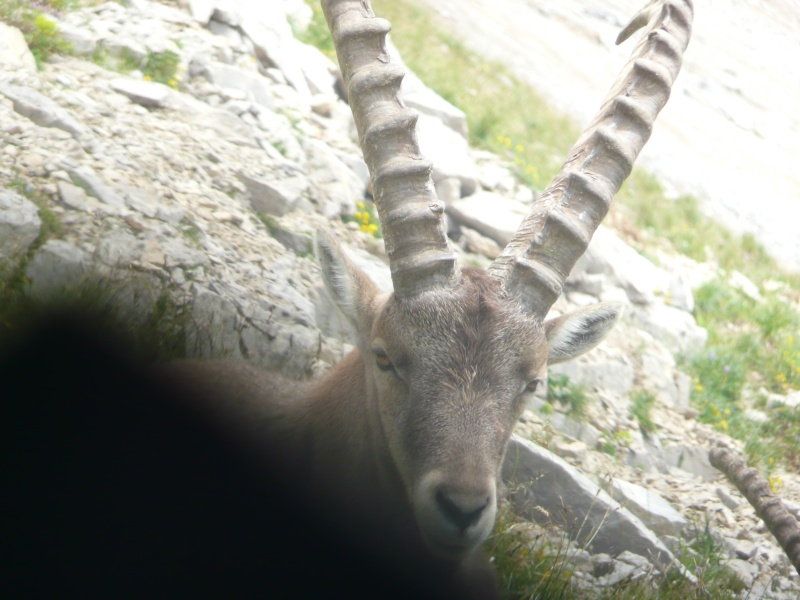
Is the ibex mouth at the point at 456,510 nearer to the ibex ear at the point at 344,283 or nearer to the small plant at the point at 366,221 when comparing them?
the ibex ear at the point at 344,283

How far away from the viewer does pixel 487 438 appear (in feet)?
12.6

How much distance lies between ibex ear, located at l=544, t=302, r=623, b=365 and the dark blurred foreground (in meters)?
1.41

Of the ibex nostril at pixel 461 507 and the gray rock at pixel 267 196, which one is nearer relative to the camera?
the ibex nostril at pixel 461 507

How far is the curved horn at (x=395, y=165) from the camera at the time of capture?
429 centimetres

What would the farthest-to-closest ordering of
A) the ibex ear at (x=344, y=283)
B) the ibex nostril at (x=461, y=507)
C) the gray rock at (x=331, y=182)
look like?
1. the gray rock at (x=331, y=182)
2. the ibex ear at (x=344, y=283)
3. the ibex nostril at (x=461, y=507)

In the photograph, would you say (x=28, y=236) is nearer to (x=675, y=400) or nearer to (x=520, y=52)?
(x=675, y=400)

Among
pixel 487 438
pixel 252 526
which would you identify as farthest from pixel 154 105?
pixel 487 438

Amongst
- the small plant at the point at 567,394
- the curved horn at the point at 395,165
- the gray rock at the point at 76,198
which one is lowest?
the small plant at the point at 567,394

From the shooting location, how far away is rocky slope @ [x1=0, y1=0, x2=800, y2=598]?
19.1 ft

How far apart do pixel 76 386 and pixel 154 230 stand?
181 cm

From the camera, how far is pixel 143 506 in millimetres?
4328

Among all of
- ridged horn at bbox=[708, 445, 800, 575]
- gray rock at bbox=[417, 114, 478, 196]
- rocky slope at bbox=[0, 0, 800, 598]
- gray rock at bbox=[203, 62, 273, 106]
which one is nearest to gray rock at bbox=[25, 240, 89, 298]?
rocky slope at bbox=[0, 0, 800, 598]

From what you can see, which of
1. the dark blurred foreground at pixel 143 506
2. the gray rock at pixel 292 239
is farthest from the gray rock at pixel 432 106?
the dark blurred foreground at pixel 143 506

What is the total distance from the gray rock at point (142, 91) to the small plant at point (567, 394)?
4.63 metres
